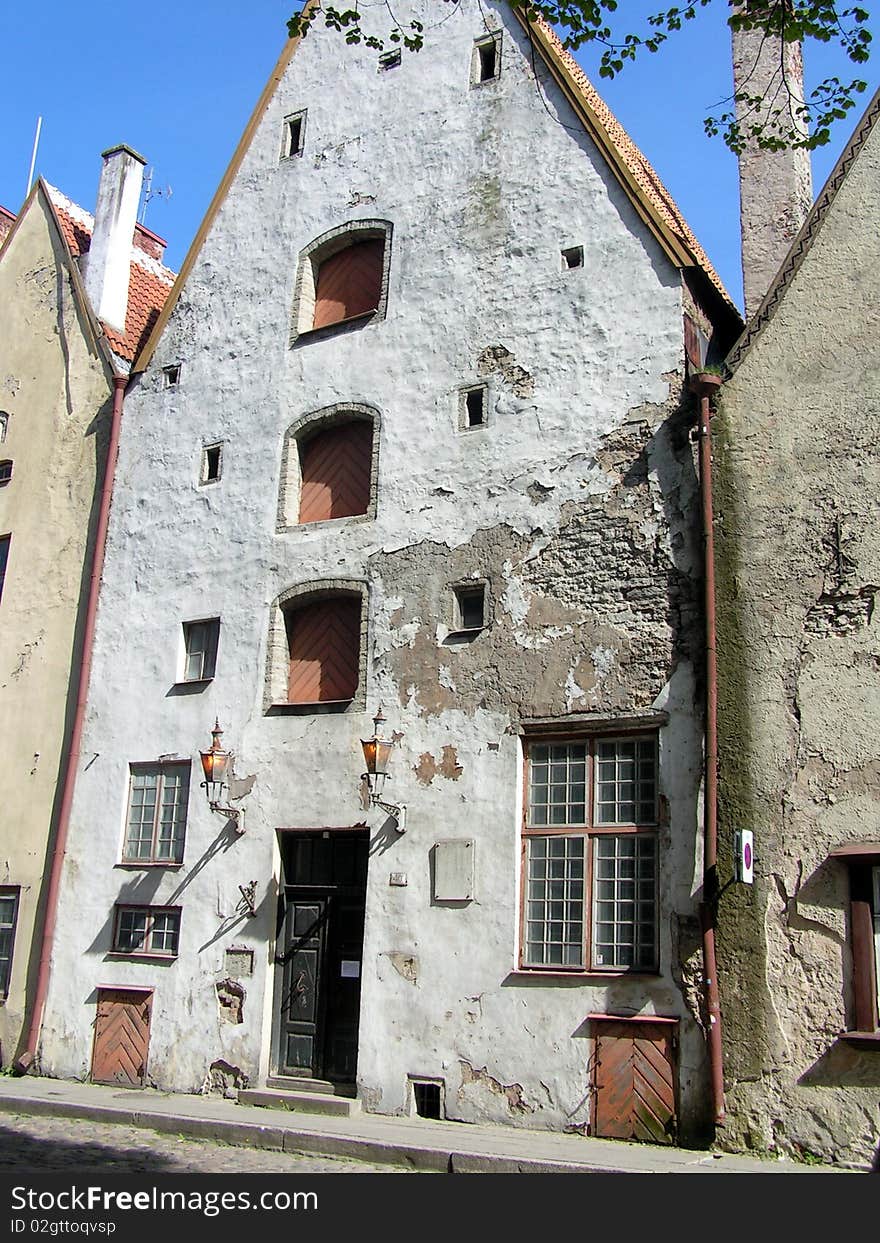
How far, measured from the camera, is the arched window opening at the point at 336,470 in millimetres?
14539

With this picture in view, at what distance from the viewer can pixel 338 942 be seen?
13.0 meters

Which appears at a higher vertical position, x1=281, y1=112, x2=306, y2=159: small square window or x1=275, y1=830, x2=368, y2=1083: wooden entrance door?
x1=281, y1=112, x2=306, y2=159: small square window

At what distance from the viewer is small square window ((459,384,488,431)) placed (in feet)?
44.4

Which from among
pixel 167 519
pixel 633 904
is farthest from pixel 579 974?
pixel 167 519

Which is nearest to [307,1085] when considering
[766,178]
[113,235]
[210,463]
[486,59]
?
[210,463]

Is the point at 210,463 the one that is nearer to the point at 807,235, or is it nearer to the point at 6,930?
the point at 6,930

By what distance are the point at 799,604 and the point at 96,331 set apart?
11.3 m

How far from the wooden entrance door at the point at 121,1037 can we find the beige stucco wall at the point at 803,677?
683 centimetres

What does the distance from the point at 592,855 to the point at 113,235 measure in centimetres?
1206

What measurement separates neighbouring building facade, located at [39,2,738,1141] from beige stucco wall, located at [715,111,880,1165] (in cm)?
49

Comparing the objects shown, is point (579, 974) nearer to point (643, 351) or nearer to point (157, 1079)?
point (157, 1079)

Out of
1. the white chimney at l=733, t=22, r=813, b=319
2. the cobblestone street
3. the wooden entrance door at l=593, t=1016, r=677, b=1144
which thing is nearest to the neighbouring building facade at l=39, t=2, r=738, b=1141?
the wooden entrance door at l=593, t=1016, r=677, b=1144

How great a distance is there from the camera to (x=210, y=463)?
620 inches

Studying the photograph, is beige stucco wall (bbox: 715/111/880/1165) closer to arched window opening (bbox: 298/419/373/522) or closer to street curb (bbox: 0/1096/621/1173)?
street curb (bbox: 0/1096/621/1173)
